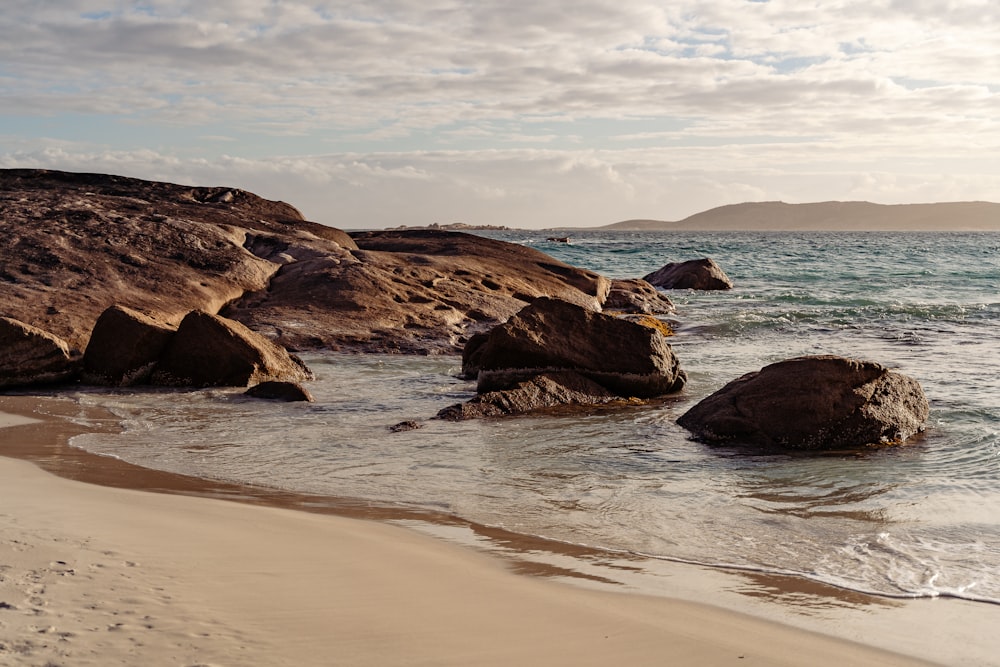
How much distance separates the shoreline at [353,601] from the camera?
11.7 ft

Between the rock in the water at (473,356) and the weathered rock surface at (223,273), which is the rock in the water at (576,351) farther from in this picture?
the weathered rock surface at (223,273)

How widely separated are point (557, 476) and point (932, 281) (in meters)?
31.6

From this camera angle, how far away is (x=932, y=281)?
34.8 meters

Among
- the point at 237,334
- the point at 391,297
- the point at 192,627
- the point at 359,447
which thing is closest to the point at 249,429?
the point at 359,447

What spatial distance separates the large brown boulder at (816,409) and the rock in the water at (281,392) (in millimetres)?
4176

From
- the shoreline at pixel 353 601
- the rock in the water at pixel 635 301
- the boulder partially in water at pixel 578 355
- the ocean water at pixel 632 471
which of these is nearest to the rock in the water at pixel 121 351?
the ocean water at pixel 632 471

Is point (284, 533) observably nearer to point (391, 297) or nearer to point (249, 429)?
point (249, 429)

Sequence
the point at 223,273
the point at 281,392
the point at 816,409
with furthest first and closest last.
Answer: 1. the point at 223,273
2. the point at 281,392
3. the point at 816,409

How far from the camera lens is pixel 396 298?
16.5 metres

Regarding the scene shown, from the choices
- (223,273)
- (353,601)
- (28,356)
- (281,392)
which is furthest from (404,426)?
(223,273)

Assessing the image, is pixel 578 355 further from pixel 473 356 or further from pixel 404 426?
pixel 404 426

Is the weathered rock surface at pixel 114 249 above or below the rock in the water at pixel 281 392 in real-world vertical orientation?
above

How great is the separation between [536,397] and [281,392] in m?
2.79

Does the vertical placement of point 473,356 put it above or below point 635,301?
below
